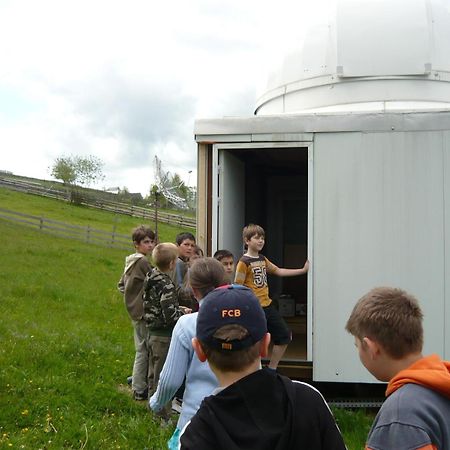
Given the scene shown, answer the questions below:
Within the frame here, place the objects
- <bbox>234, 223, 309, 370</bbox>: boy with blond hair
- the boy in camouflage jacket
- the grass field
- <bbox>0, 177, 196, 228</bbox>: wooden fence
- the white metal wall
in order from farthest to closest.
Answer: <bbox>0, 177, 196, 228</bbox>: wooden fence < <bbox>234, 223, 309, 370</bbox>: boy with blond hair < the white metal wall < the grass field < the boy in camouflage jacket

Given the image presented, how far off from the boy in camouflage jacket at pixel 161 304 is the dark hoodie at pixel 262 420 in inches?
109

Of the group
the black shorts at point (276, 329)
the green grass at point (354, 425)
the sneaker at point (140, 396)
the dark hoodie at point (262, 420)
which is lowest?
the green grass at point (354, 425)

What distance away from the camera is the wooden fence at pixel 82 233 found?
68.9ft

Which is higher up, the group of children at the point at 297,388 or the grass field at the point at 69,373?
the group of children at the point at 297,388

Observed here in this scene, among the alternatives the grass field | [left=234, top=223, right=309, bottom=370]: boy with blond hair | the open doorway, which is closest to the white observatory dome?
the open doorway

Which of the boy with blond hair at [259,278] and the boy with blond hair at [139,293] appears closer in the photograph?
the boy with blond hair at [259,278]

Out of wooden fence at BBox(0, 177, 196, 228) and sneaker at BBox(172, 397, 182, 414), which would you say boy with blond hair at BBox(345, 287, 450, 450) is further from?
wooden fence at BBox(0, 177, 196, 228)

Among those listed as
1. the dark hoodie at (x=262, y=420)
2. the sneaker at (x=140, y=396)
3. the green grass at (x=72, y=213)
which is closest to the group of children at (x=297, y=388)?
the dark hoodie at (x=262, y=420)

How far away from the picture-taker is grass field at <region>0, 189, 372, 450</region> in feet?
14.6

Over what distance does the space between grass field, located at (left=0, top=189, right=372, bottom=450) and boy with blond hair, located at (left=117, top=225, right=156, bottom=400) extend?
19cm

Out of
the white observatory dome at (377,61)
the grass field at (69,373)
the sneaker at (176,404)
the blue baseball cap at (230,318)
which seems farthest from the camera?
the white observatory dome at (377,61)

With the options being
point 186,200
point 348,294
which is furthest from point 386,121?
point 186,200

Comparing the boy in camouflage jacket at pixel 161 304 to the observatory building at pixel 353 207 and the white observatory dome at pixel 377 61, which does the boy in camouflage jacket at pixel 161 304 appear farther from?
the white observatory dome at pixel 377 61

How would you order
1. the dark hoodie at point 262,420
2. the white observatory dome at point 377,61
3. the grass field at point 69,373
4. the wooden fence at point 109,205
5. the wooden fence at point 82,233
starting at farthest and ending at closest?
1. the wooden fence at point 109,205
2. the wooden fence at point 82,233
3. the white observatory dome at point 377,61
4. the grass field at point 69,373
5. the dark hoodie at point 262,420
